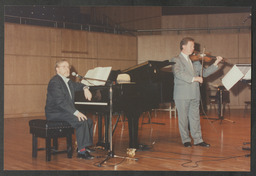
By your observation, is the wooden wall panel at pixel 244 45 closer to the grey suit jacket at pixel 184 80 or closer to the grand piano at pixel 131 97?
the grey suit jacket at pixel 184 80

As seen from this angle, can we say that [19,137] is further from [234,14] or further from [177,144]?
[234,14]

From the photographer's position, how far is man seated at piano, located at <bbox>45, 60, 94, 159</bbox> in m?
4.01

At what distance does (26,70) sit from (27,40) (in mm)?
840

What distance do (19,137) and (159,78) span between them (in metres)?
2.76

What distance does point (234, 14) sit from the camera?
1102 centimetres

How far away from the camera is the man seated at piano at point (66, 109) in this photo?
4012mm

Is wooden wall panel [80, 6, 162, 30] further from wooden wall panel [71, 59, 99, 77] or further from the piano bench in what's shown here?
the piano bench

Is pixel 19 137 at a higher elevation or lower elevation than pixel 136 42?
lower

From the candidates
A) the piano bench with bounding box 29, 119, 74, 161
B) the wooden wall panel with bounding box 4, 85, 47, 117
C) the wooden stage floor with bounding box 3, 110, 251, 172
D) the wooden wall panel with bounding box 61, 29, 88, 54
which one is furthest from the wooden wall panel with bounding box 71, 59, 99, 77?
the piano bench with bounding box 29, 119, 74, 161

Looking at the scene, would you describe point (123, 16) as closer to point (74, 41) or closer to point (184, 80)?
point (74, 41)

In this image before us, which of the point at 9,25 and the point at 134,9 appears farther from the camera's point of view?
the point at 134,9

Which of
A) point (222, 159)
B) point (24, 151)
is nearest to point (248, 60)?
point (222, 159)

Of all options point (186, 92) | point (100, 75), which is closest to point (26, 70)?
point (100, 75)

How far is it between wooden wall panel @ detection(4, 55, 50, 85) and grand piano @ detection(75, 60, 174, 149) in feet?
16.7
